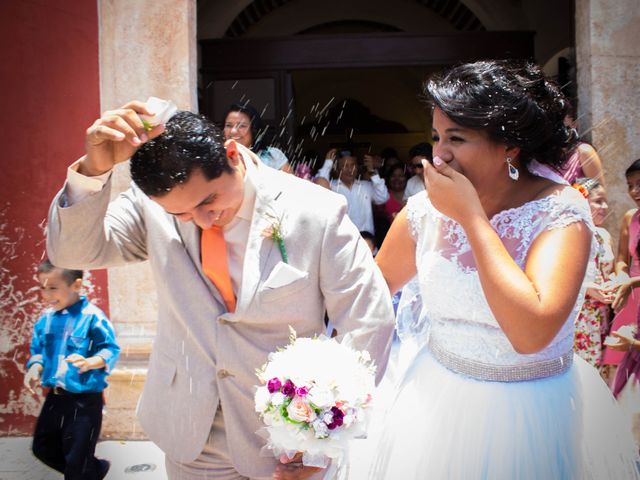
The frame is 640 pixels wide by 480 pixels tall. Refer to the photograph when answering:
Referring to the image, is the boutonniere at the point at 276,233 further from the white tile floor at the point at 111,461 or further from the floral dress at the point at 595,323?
the floral dress at the point at 595,323

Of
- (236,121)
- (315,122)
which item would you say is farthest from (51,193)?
(315,122)

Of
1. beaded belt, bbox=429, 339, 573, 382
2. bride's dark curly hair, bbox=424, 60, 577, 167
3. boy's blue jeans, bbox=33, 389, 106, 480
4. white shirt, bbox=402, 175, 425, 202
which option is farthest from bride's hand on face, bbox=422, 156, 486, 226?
white shirt, bbox=402, 175, 425, 202

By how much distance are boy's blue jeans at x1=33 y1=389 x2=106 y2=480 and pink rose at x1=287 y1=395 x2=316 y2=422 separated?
2.58m

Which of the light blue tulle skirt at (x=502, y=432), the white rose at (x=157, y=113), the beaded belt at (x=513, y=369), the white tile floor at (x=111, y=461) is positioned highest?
the white rose at (x=157, y=113)

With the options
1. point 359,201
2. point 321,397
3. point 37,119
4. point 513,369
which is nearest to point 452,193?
point 513,369

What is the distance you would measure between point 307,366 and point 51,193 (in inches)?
171

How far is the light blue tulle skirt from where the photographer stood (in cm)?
215

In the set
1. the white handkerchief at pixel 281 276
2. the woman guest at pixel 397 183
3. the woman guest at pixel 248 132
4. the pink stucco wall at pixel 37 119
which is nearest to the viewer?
the white handkerchief at pixel 281 276

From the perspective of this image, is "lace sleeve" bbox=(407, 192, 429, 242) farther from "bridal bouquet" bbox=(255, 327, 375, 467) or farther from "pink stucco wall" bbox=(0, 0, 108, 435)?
"pink stucco wall" bbox=(0, 0, 108, 435)

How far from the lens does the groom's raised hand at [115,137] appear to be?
2021 mm

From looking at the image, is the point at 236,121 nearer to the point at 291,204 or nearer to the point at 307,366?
the point at 291,204

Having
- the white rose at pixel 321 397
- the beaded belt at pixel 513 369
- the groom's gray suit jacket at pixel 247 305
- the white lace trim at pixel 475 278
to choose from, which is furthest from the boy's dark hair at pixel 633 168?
the white rose at pixel 321 397

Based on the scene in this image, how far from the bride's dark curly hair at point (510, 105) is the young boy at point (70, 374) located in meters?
2.87

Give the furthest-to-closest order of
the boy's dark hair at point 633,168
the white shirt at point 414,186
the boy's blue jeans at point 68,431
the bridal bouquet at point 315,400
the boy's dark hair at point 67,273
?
the white shirt at point 414,186 → the boy's dark hair at point 633,168 → the boy's dark hair at point 67,273 → the boy's blue jeans at point 68,431 → the bridal bouquet at point 315,400
